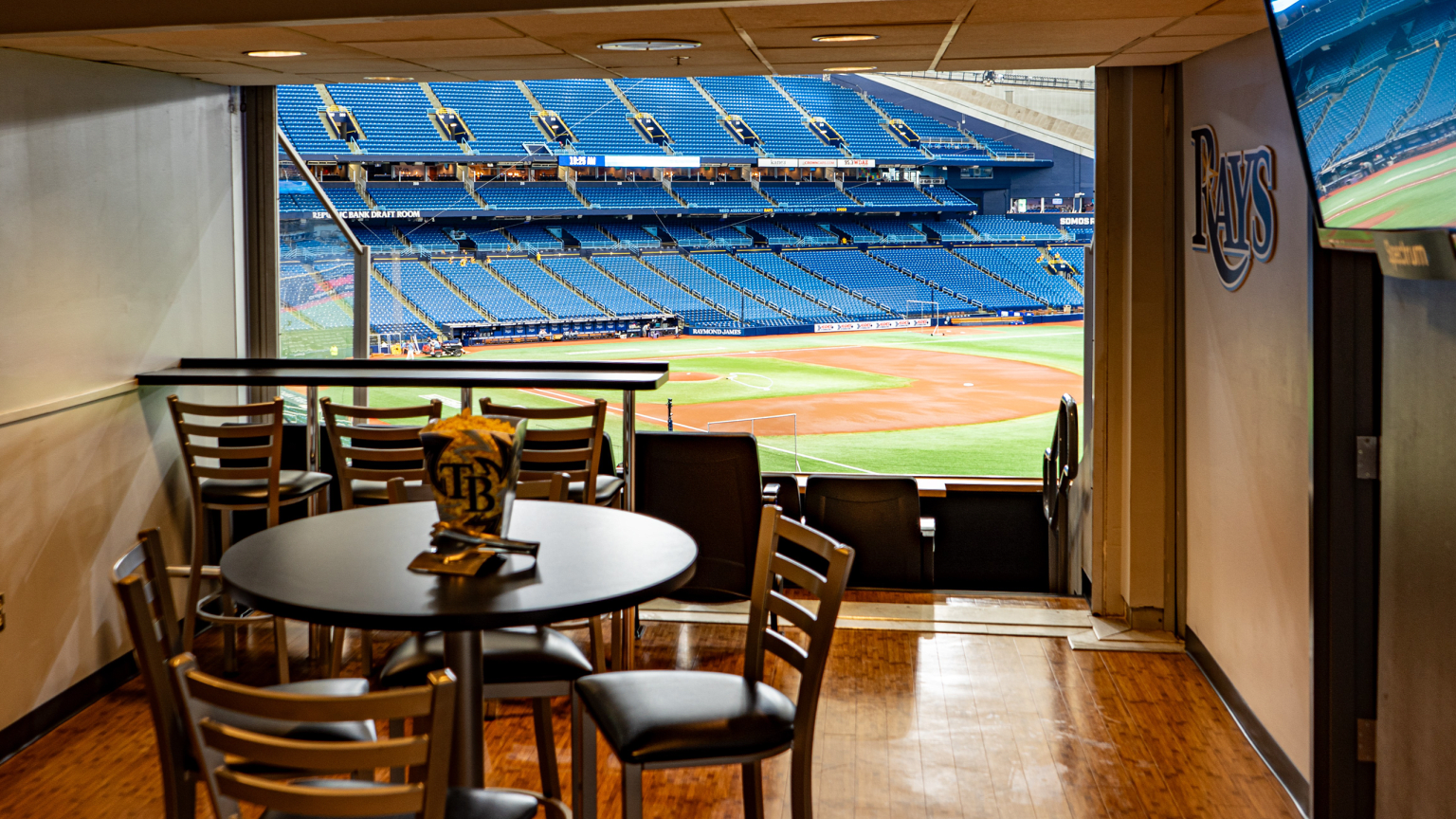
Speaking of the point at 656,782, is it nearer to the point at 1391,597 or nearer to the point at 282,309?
the point at 1391,597

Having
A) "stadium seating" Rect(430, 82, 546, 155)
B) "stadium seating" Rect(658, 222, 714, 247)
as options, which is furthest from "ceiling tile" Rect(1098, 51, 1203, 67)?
"stadium seating" Rect(658, 222, 714, 247)

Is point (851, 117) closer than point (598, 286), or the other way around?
point (598, 286)

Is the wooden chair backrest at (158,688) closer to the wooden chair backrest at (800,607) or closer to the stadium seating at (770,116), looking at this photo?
the wooden chair backrest at (800,607)

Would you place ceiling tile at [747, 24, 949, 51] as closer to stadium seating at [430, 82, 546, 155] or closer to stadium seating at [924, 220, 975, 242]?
stadium seating at [430, 82, 546, 155]

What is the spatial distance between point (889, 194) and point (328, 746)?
29476 mm

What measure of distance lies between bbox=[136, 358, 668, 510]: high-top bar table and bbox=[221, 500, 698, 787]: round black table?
4.69ft

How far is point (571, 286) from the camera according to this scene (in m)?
25.5

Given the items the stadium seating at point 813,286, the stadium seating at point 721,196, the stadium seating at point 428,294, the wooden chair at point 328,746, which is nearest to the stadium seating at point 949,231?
the stadium seating at point 813,286

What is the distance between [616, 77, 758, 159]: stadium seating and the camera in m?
28.7

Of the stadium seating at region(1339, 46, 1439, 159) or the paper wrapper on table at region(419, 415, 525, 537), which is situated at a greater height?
the stadium seating at region(1339, 46, 1439, 159)

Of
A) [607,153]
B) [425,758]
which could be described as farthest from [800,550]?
[607,153]

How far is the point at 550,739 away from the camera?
2.32 metres

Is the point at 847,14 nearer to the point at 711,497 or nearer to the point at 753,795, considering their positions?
the point at 711,497

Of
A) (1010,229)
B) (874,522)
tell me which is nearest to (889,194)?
(1010,229)
